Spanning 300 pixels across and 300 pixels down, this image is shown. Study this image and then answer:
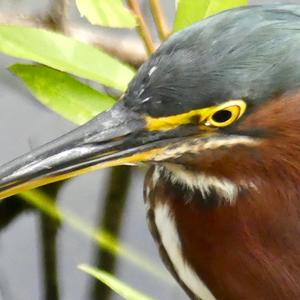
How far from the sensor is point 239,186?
1.31m

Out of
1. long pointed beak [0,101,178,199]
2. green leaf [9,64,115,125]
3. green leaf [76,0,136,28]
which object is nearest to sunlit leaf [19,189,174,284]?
green leaf [9,64,115,125]

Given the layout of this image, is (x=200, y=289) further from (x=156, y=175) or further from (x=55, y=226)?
(x=55, y=226)

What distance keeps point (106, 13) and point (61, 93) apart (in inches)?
5.3

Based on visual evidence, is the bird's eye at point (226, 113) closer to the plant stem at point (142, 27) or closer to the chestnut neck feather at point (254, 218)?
the chestnut neck feather at point (254, 218)

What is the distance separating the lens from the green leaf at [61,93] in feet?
5.08

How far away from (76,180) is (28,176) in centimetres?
86

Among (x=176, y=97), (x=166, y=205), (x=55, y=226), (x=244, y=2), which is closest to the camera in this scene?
(x=176, y=97)

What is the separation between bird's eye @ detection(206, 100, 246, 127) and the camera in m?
1.19

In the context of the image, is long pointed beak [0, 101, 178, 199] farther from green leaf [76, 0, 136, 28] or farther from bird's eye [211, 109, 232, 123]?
green leaf [76, 0, 136, 28]

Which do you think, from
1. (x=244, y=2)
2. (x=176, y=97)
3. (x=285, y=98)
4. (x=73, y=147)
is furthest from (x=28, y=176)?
(x=244, y=2)

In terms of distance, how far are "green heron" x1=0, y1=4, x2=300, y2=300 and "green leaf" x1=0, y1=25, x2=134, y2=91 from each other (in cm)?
22

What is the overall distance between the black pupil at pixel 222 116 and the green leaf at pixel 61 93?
0.37 meters

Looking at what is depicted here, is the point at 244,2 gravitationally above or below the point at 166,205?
above

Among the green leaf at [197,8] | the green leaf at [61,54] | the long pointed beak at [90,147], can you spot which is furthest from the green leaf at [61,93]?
the long pointed beak at [90,147]
